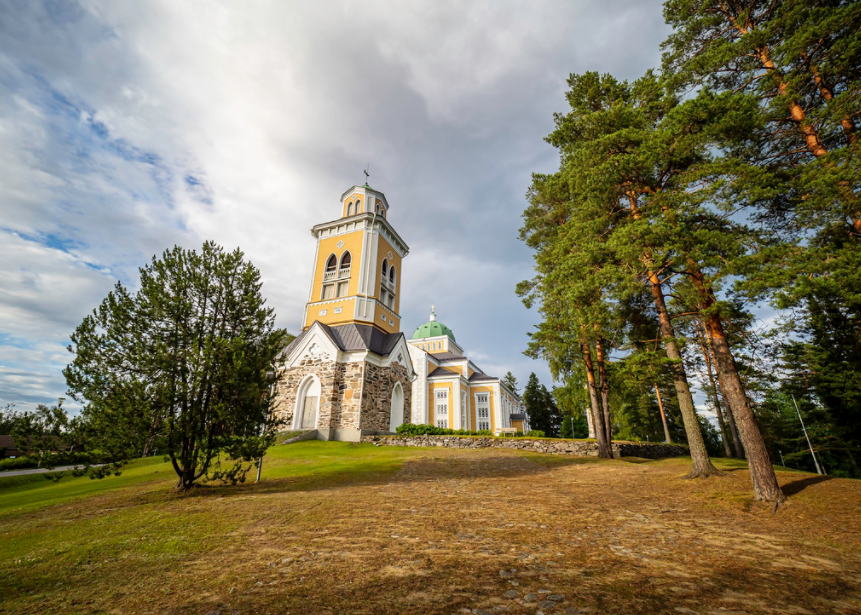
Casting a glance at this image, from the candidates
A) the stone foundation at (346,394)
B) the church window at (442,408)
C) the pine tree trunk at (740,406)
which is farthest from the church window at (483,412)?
the pine tree trunk at (740,406)

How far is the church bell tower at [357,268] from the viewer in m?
25.7

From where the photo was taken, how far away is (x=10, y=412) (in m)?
46.2

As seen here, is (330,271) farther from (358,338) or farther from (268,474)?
(268,474)

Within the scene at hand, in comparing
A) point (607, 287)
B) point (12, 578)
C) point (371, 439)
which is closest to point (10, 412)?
point (371, 439)

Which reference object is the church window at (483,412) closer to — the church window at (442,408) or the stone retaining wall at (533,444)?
the church window at (442,408)

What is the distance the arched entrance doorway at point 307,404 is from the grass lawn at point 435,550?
40.8 ft

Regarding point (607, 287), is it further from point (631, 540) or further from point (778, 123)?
point (631, 540)

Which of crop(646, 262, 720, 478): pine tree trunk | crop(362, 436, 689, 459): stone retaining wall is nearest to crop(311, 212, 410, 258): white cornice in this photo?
crop(362, 436, 689, 459): stone retaining wall

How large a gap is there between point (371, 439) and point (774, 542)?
18.2m

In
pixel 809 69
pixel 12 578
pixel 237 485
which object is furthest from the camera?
pixel 237 485

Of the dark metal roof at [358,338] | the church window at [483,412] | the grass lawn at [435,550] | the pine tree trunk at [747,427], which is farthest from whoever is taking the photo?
the church window at [483,412]

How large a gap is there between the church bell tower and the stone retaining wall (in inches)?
331

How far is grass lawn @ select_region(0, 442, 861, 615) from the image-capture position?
3.37 meters

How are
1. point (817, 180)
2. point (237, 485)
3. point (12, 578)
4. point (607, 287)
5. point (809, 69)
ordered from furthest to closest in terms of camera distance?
point (607, 287) → point (237, 485) → point (809, 69) → point (817, 180) → point (12, 578)
